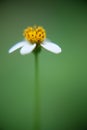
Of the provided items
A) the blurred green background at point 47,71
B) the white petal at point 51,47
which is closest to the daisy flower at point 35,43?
the white petal at point 51,47

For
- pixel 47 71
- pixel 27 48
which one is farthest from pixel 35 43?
pixel 47 71

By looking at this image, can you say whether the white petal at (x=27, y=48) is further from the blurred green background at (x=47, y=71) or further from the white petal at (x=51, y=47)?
the blurred green background at (x=47, y=71)

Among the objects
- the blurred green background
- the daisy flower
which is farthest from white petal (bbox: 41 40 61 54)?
the blurred green background

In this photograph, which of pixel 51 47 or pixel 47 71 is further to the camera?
pixel 47 71

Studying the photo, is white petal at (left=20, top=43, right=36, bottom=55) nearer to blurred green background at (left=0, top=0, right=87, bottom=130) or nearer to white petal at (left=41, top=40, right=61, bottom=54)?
white petal at (left=41, top=40, right=61, bottom=54)

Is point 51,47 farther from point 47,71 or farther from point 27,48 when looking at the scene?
point 47,71

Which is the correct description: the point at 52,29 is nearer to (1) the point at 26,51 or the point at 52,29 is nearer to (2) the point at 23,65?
(2) the point at 23,65

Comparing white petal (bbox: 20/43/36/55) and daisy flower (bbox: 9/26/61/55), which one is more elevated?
daisy flower (bbox: 9/26/61/55)

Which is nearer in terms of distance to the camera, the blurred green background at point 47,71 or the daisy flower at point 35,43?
the daisy flower at point 35,43
